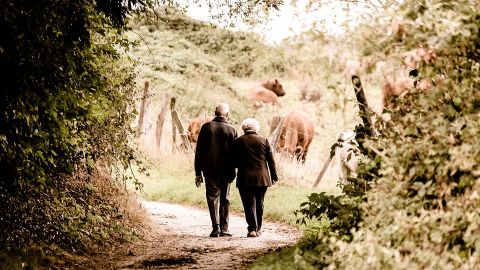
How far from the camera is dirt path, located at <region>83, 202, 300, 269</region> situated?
7.85 m

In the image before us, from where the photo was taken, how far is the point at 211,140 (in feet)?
34.1

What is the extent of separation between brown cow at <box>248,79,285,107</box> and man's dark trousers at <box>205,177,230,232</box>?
21.5m

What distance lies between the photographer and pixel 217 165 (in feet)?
34.0

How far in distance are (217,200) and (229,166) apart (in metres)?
0.60

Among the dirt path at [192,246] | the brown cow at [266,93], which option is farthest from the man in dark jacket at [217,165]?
the brown cow at [266,93]

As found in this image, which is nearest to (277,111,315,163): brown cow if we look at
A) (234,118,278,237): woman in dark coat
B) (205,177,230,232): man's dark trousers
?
(234,118,278,237): woman in dark coat

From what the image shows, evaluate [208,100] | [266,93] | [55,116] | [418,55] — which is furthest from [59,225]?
[266,93]

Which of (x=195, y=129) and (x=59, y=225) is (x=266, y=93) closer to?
(x=195, y=129)

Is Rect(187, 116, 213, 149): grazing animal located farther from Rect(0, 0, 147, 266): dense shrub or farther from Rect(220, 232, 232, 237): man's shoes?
Rect(0, 0, 147, 266): dense shrub

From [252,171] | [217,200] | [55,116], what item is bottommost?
[217,200]

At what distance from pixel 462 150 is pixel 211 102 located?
88.9ft

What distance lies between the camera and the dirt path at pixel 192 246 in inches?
309

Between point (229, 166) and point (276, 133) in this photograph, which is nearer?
point (229, 166)

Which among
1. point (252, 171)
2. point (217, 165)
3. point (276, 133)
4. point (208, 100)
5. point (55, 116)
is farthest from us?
point (208, 100)
